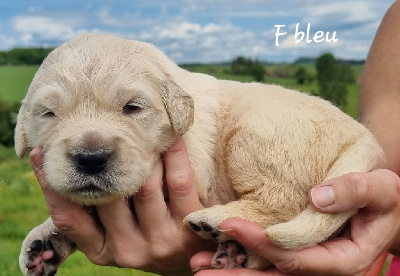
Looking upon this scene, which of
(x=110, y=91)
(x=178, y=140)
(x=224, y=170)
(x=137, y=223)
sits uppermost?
(x=110, y=91)

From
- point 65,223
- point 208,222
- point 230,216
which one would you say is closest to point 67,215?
point 65,223

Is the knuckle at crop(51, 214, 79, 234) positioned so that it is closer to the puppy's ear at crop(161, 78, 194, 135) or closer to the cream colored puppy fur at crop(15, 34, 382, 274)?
the cream colored puppy fur at crop(15, 34, 382, 274)

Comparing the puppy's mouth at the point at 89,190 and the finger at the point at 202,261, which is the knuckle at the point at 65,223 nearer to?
the puppy's mouth at the point at 89,190

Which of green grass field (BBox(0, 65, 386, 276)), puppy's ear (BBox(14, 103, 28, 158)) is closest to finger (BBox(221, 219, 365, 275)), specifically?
puppy's ear (BBox(14, 103, 28, 158))

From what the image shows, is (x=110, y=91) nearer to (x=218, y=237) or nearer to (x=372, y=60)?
(x=218, y=237)

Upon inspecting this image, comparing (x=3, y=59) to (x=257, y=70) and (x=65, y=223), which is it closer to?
(x=257, y=70)

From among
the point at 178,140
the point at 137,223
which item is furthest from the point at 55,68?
the point at 137,223
